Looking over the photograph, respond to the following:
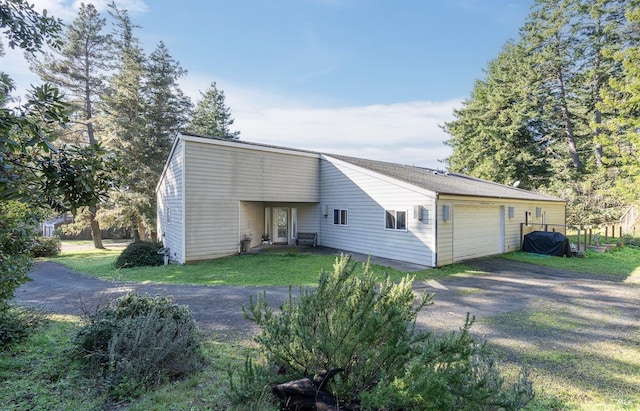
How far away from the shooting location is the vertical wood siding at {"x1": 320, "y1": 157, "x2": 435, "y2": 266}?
37.2 feet

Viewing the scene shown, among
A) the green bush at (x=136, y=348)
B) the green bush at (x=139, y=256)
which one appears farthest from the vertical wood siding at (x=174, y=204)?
the green bush at (x=136, y=348)

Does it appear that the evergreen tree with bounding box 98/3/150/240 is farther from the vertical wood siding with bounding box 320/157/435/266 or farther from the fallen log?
the fallen log

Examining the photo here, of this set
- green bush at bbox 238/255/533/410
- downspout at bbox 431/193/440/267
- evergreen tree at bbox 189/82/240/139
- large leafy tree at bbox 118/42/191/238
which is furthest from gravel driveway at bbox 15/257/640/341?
evergreen tree at bbox 189/82/240/139

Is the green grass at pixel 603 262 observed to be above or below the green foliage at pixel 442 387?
below

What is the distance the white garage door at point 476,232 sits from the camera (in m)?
12.0

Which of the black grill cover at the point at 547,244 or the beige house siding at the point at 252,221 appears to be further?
the beige house siding at the point at 252,221

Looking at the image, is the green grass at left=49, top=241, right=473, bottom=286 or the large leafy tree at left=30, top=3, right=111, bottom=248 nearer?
the green grass at left=49, top=241, right=473, bottom=286

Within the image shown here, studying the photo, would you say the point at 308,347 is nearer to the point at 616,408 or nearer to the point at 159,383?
the point at 159,383

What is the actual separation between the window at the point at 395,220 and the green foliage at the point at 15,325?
10.6 meters

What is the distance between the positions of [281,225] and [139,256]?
7174 millimetres

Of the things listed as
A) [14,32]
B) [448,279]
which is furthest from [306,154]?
[14,32]

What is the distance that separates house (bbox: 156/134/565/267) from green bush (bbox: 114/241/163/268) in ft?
2.93

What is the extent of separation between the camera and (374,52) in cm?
1345

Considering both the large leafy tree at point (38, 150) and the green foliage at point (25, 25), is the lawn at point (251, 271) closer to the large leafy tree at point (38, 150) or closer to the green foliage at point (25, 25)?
the large leafy tree at point (38, 150)
